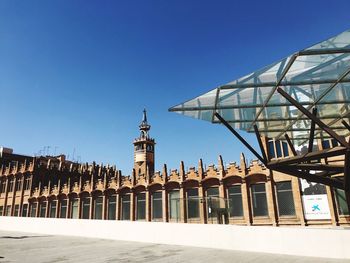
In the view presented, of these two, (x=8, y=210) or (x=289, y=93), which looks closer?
(x=289, y=93)

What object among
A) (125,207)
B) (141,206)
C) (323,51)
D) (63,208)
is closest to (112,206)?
(125,207)

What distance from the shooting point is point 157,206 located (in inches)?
1344

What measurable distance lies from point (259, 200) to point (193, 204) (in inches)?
308

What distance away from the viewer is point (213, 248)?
13539 millimetres

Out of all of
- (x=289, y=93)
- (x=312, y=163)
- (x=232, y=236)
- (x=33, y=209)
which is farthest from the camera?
(x=33, y=209)

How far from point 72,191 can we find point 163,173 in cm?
1804

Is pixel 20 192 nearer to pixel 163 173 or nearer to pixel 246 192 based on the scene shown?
pixel 163 173

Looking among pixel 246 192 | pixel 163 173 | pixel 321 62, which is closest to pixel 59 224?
pixel 163 173

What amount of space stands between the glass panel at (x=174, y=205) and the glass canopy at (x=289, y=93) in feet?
80.3

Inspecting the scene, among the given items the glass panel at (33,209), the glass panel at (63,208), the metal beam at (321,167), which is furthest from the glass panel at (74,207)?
the metal beam at (321,167)

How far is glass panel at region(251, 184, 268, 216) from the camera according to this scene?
27.6m

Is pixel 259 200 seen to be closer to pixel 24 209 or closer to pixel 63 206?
pixel 63 206

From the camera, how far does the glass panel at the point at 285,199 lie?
26.1 m

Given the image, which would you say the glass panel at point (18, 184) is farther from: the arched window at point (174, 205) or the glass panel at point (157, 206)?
the arched window at point (174, 205)
